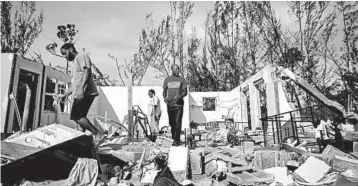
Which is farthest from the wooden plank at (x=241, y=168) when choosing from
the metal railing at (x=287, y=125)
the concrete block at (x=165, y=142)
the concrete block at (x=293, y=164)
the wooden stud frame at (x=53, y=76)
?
the wooden stud frame at (x=53, y=76)

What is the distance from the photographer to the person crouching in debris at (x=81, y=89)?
131 inches

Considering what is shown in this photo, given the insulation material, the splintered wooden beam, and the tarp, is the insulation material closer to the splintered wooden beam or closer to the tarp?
the tarp

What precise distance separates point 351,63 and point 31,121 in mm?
21474

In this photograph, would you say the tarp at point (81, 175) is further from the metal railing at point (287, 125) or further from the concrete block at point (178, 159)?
the metal railing at point (287, 125)

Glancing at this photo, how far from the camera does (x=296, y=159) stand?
416 cm

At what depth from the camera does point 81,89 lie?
3297 millimetres

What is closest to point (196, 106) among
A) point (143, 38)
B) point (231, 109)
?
point (231, 109)

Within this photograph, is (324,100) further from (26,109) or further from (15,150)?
(26,109)

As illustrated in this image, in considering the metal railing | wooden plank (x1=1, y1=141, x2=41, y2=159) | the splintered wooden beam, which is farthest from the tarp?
the splintered wooden beam

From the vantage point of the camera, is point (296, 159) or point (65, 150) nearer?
point (65, 150)

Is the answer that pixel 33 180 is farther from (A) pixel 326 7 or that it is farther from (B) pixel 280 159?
(A) pixel 326 7

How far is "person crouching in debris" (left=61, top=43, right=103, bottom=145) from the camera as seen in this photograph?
3316 millimetres

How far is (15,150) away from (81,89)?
104 centimetres

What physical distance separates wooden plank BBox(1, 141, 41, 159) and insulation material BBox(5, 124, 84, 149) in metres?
0.13
